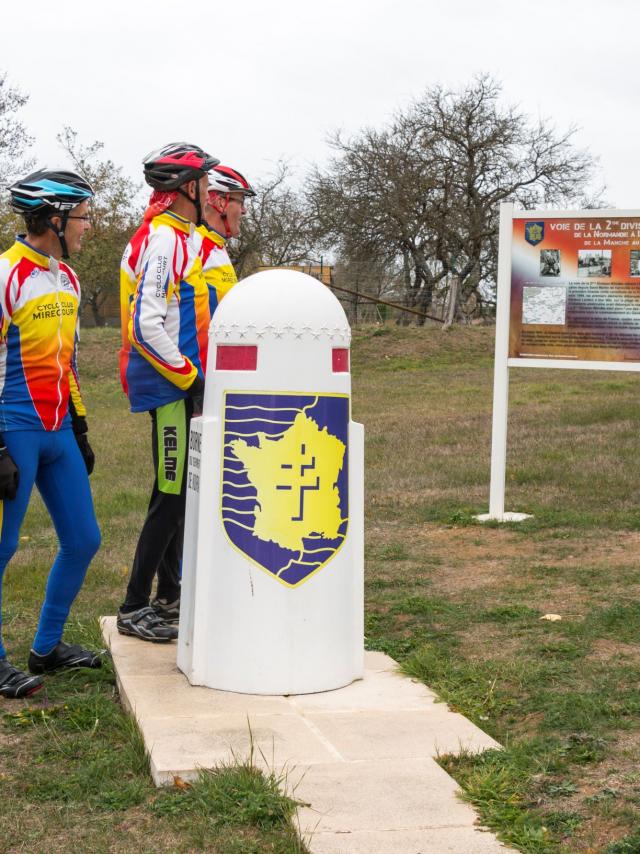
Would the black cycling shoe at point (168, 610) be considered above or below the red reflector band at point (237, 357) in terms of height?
below

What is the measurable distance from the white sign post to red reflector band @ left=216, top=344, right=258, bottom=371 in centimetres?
460

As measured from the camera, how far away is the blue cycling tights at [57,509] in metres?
4.83

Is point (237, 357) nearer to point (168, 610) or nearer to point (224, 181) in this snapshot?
point (224, 181)

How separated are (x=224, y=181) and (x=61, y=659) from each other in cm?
234

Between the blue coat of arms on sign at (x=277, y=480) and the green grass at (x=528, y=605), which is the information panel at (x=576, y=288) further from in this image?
the blue coat of arms on sign at (x=277, y=480)

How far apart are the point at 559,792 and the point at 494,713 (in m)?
0.93

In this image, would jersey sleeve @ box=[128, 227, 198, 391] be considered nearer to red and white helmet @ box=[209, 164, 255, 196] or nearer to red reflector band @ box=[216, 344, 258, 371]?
red reflector band @ box=[216, 344, 258, 371]

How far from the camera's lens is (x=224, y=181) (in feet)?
18.8

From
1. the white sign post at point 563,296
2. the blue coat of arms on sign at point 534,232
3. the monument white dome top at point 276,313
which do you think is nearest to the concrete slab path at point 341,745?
the monument white dome top at point 276,313

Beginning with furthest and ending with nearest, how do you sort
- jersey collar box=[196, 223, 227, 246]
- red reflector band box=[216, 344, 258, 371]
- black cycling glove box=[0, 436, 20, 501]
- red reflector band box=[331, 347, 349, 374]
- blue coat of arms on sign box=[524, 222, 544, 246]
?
1. blue coat of arms on sign box=[524, 222, 544, 246]
2. jersey collar box=[196, 223, 227, 246]
3. red reflector band box=[331, 347, 349, 374]
4. red reflector band box=[216, 344, 258, 371]
5. black cycling glove box=[0, 436, 20, 501]

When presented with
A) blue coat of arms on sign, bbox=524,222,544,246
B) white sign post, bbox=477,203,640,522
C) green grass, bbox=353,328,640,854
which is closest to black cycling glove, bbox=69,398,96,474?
green grass, bbox=353,328,640,854

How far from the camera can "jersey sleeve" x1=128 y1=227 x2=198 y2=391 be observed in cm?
514

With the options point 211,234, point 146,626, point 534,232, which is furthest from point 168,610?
point 534,232

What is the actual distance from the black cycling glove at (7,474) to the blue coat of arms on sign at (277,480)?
32.0 inches
